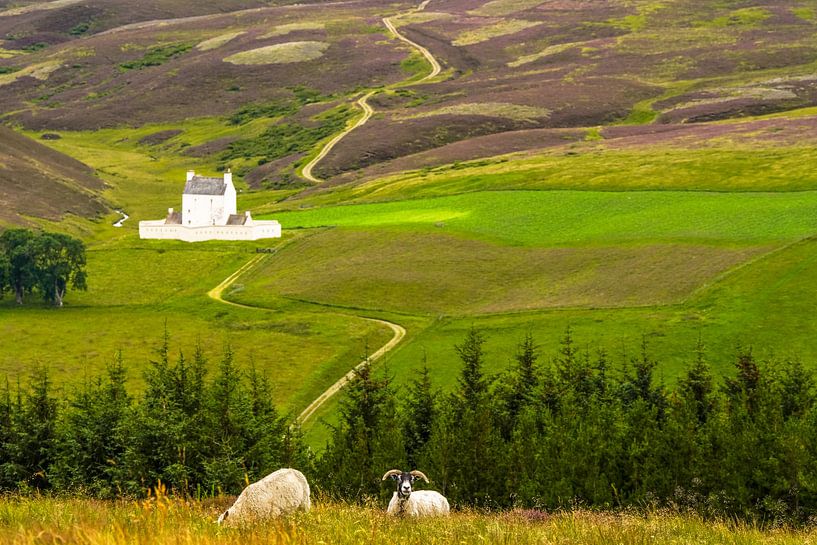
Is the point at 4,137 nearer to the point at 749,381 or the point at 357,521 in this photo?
the point at 749,381

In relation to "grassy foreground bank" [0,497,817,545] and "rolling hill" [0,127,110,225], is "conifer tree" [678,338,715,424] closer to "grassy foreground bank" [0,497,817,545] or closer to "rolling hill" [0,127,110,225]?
"grassy foreground bank" [0,497,817,545]

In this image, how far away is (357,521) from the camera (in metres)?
16.2

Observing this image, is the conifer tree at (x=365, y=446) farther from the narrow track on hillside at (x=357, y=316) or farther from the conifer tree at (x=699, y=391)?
the conifer tree at (x=699, y=391)

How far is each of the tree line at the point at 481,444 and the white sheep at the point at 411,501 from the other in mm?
8575

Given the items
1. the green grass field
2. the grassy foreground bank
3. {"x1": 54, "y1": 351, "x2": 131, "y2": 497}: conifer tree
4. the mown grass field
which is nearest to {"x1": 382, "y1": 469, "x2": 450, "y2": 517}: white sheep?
the grassy foreground bank

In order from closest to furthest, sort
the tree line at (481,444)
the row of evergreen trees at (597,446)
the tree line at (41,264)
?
the row of evergreen trees at (597,446) → the tree line at (481,444) → the tree line at (41,264)

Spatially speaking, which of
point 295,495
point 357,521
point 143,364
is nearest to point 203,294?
point 143,364

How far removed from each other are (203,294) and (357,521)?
81.7 meters

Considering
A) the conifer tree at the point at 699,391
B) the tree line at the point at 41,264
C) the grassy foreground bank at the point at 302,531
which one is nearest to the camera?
the grassy foreground bank at the point at 302,531

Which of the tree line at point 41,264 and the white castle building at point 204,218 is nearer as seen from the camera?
the tree line at point 41,264

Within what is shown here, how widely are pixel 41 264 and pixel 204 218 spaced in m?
29.4

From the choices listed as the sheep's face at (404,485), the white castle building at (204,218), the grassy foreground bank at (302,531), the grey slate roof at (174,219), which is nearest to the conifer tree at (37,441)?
the sheep's face at (404,485)

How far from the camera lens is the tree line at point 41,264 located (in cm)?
9425

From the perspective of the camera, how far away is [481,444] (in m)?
41.2
